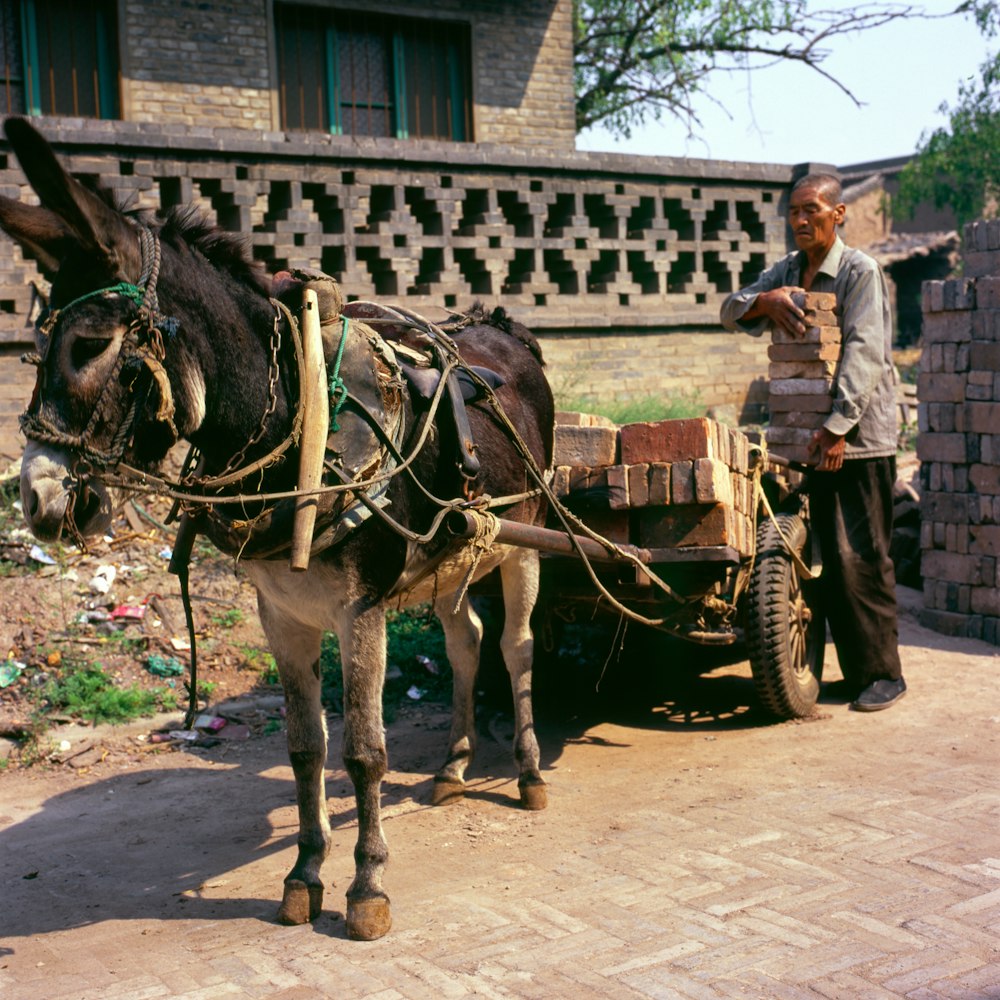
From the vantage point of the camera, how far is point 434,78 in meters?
14.4

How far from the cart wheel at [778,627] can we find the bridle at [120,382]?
3527 millimetres

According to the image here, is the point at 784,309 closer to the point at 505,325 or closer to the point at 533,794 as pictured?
the point at 505,325

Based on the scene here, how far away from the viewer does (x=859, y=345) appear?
6645mm

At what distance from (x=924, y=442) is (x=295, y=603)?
5.55 meters

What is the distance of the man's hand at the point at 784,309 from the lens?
6707mm

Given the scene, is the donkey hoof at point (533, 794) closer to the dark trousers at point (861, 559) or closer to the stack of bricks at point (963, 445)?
the dark trousers at point (861, 559)

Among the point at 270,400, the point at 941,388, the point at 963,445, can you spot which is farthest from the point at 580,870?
the point at 941,388

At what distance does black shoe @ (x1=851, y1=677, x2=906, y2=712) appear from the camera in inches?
275

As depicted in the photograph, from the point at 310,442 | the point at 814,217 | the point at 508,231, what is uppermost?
the point at 508,231

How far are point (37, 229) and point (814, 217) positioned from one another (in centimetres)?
439

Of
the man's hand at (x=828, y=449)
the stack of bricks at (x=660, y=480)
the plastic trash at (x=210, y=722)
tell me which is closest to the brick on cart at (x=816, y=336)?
the man's hand at (x=828, y=449)

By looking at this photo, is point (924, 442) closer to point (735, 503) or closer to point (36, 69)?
point (735, 503)

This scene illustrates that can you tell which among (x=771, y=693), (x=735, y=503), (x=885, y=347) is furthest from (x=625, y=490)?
(x=885, y=347)

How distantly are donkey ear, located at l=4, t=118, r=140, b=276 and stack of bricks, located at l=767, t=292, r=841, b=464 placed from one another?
156 inches
